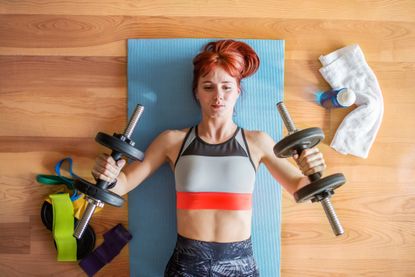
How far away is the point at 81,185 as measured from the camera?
1.23 meters

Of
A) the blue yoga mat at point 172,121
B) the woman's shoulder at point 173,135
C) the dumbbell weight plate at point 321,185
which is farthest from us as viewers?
the blue yoga mat at point 172,121

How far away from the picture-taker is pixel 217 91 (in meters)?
1.39

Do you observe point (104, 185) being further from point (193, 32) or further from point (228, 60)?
point (193, 32)

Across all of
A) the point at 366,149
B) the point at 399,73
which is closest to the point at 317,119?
the point at 366,149

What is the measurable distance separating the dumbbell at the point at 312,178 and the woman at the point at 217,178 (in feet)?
0.49

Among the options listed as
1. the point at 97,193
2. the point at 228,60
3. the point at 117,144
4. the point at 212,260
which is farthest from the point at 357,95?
the point at 97,193

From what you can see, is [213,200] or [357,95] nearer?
[213,200]

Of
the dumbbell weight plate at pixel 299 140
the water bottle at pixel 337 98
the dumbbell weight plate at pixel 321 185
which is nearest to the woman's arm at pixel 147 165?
the dumbbell weight plate at pixel 299 140

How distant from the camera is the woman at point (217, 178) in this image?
1.38 meters

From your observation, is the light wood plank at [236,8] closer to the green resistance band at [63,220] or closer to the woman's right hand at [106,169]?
the woman's right hand at [106,169]

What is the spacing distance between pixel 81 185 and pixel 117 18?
0.97 m

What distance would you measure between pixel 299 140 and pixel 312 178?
19 centimetres

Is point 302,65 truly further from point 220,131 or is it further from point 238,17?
point 220,131

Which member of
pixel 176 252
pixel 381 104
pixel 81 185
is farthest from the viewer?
pixel 381 104
